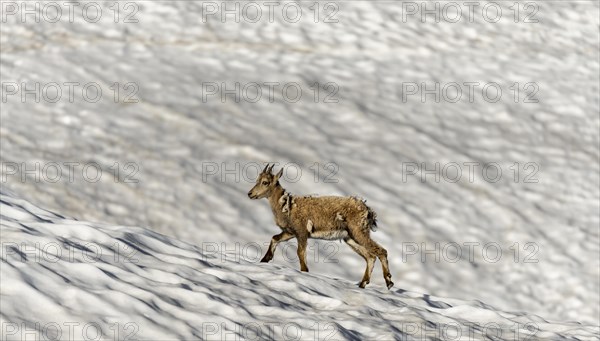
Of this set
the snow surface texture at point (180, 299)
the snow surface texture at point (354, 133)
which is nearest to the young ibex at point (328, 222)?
the snow surface texture at point (180, 299)

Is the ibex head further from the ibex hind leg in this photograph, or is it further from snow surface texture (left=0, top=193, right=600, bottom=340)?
the ibex hind leg

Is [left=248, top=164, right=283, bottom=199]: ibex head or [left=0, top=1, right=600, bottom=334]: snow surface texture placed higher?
[left=248, top=164, right=283, bottom=199]: ibex head

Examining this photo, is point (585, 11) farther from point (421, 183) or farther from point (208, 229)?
point (208, 229)

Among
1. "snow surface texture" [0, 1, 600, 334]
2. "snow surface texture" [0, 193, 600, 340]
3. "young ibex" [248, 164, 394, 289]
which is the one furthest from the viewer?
"snow surface texture" [0, 1, 600, 334]

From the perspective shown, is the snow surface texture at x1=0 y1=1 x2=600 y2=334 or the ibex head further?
the snow surface texture at x1=0 y1=1 x2=600 y2=334

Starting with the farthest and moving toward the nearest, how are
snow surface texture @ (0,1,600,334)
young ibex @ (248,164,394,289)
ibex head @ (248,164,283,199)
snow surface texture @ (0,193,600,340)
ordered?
snow surface texture @ (0,1,600,334)
ibex head @ (248,164,283,199)
young ibex @ (248,164,394,289)
snow surface texture @ (0,193,600,340)

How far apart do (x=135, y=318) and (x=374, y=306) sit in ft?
7.62

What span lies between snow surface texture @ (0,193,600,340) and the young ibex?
29 centimetres

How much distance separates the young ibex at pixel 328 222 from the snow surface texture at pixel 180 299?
0.29 meters

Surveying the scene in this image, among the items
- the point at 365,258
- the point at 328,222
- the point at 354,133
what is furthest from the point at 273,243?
the point at 354,133

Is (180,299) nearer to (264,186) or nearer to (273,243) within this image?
(273,243)

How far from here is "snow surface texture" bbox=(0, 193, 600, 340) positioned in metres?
7.54

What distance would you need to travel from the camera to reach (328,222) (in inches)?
378

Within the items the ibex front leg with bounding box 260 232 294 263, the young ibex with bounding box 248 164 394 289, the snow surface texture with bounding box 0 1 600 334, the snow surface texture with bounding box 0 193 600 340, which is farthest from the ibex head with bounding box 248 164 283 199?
the snow surface texture with bounding box 0 1 600 334
